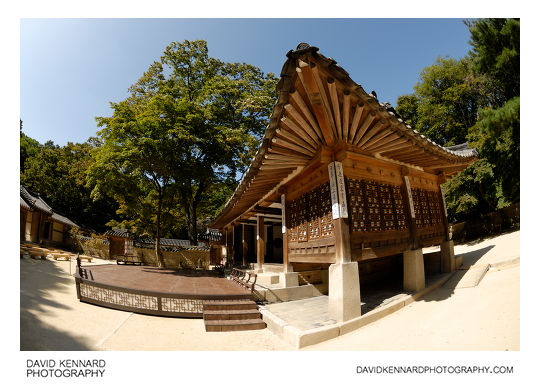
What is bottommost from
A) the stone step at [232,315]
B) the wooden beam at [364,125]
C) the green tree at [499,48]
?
the stone step at [232,315]

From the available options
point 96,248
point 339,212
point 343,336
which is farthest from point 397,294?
point 96,248

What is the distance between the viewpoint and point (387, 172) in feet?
21.0

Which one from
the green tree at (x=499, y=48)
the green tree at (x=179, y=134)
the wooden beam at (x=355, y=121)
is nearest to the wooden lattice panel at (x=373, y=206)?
the wooden beam at (x=355, y=121)

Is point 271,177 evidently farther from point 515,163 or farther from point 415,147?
point 515,163

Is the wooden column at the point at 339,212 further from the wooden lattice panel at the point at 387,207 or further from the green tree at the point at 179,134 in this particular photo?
the green tree at the point at 179,134

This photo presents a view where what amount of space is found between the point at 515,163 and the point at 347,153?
40.2ft

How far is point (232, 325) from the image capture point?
18.0 ft

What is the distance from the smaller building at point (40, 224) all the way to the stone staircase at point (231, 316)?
18491 mm

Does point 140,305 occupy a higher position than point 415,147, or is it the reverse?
point 415,147

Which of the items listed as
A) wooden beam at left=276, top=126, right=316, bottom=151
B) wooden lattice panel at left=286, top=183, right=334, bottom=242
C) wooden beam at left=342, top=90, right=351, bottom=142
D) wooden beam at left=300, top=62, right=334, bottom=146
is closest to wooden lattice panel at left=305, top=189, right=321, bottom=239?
wooden lattice panel at left=286, top=183, right=334, bottom=242

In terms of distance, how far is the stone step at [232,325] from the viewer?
17.6ft

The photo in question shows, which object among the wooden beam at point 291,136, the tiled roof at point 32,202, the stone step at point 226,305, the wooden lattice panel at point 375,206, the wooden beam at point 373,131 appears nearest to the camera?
the wooden beam at point 373,131

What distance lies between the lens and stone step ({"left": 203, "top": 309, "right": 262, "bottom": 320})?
573 cm
